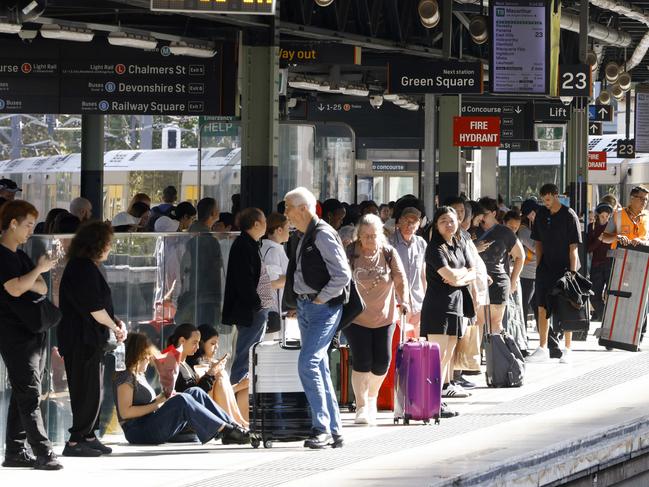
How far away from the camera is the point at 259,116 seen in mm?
16188

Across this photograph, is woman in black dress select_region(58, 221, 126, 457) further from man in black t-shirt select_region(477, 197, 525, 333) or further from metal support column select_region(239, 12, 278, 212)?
man in black t-shirt select_region(477, 197, 525, 333)

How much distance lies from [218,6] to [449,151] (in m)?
15.9

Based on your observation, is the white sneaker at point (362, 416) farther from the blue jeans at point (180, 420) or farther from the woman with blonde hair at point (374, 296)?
the blue jeans at point (180, 420)

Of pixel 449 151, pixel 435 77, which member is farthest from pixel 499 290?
pixel 449 151

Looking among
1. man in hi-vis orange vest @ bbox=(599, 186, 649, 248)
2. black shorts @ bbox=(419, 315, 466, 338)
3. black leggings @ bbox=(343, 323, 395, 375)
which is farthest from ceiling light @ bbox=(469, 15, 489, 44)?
black leggings @ bbox=(343, 323, 395, 375)

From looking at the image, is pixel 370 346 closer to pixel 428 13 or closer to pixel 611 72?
pixel 428 13

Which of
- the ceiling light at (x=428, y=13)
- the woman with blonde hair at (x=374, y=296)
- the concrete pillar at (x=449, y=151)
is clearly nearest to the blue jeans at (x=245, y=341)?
the woman with blonde hair at (x=374, y=296)

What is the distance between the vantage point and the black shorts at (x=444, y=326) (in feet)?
43.1

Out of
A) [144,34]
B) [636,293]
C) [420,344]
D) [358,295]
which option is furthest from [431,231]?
[144,34]

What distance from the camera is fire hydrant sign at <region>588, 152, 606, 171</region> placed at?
43.8m

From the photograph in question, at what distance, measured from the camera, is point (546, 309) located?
17141mm

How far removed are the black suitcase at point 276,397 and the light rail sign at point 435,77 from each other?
12911 mm

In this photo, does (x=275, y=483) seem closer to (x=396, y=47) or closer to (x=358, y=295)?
(x=358, y=295)

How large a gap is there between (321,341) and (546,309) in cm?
687
